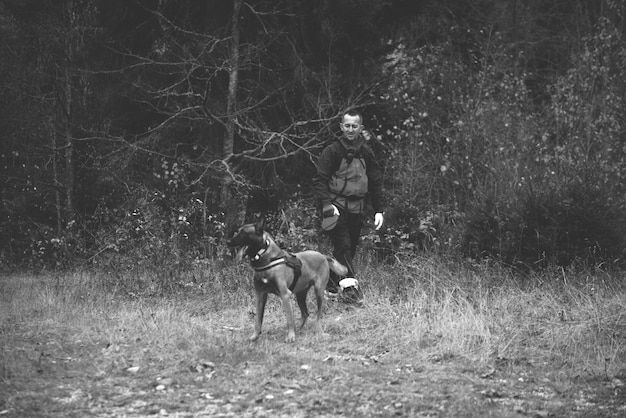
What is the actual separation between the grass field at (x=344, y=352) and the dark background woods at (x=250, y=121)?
194 centimetres

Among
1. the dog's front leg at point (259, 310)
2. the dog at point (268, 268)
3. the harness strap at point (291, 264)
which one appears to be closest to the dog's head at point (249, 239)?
the dog at point (268, 268)

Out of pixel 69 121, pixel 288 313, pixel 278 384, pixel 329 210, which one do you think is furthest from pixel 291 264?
pixel 69 121

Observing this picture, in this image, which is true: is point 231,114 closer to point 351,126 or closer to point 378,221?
point 351,126

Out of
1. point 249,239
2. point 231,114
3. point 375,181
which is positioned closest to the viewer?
point 249,239

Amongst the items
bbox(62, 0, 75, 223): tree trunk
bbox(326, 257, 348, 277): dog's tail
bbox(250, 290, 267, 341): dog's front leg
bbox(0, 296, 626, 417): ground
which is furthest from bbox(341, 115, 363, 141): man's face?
bbox(62, 0, 75, 223): tree trunk

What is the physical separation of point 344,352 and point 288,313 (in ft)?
2.23

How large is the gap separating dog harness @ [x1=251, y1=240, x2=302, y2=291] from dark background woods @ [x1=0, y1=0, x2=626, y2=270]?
3.80 metres

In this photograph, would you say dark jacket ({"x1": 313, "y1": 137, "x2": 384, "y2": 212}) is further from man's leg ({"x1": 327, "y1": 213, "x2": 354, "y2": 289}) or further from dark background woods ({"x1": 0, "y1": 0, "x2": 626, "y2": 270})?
dark background woods ({"x1": 0, "y1": 0, "x2": 626, "y2": 270})

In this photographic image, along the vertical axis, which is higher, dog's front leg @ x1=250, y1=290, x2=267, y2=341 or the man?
the man

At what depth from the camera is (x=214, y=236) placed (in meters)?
12.5

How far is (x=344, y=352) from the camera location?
A: 686cm

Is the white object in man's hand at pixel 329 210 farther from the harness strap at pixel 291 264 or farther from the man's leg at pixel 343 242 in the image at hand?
the harness strap at pixel 291 264

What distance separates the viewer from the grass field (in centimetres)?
528

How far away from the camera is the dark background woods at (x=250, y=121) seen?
12.1 meters
